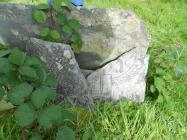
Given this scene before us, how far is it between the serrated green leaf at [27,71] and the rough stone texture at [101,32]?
1.03 metres

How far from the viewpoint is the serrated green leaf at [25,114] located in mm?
2195

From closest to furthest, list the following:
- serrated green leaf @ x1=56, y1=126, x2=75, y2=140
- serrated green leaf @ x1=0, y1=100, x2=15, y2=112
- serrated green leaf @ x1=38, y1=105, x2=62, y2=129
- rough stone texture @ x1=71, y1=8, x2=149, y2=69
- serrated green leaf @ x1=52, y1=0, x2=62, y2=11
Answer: serrated green leaf @ x1=38, y1=105, x2=62, y2=129
serrated green leaf @ x1=56, y1=126, x2=75, y2=140
serrated green leaf @ x1=0, y1=100, x2=15, y2=112
serrated green leaf @ x1=52, y1=0, x2=62, y2=11
rough stone texture @ x1=71, y1=8, x2=149, y2=69

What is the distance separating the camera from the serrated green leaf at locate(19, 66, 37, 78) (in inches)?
88.1

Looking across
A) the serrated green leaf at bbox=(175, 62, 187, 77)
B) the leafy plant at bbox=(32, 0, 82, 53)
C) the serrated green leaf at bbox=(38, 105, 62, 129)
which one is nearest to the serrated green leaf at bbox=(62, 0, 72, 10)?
the leafy plant at bbox=(32, 0, 82, 53)

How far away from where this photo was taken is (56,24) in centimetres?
330

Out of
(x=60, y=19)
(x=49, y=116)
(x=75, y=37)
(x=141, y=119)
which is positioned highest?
(x=60, y=19)

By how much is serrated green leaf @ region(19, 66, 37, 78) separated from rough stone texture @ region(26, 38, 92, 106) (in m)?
0.84

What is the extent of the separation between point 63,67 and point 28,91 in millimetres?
960

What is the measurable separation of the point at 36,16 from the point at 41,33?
122 millimetres

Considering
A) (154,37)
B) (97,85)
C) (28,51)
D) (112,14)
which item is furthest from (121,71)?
(154,37)

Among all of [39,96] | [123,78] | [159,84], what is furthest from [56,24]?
[39,96]

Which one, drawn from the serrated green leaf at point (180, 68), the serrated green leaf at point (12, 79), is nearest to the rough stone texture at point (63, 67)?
the serrated green leaf at point (180, 68)

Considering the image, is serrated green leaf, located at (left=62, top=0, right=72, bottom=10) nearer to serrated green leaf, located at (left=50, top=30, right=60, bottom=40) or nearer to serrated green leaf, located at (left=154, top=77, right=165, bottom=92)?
serrated green leaf, located at (left=50, top=30, right=60, bottom=40)

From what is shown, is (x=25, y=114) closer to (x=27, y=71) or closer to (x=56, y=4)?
(x=27, y=71)
